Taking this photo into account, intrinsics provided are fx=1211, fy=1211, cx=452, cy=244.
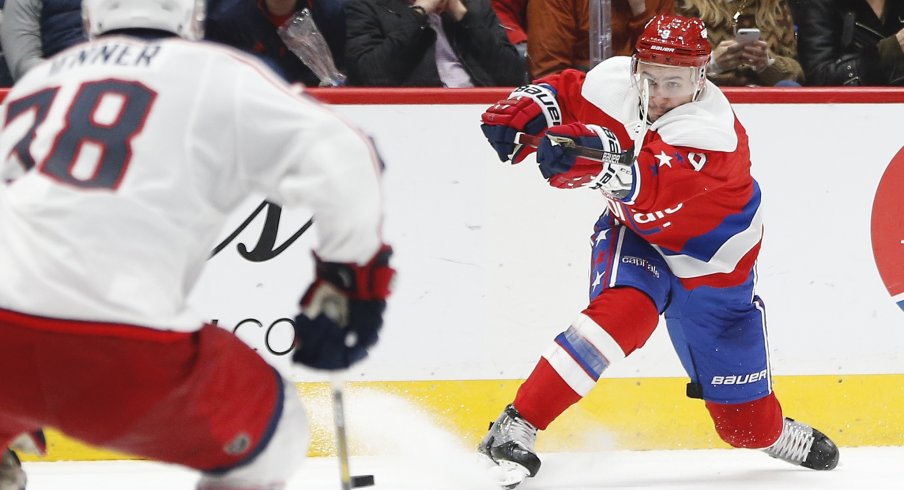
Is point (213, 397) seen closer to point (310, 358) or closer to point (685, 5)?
point (310, 358)

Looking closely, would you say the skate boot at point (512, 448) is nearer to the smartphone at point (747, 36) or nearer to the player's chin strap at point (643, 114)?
the player's chin strap at point (643, 114)

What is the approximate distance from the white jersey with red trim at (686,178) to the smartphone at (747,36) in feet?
2.29

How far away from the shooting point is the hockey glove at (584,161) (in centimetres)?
266

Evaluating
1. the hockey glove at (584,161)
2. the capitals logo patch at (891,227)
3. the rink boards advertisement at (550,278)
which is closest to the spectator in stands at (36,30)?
the rink boards advertisement at (550,278)

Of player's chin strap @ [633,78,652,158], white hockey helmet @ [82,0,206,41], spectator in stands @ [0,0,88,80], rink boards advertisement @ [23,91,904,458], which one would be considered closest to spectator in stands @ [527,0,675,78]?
rink boards advertisement @ [23,91,904,458]

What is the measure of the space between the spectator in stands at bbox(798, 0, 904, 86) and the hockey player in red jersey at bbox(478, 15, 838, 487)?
3.23 ft

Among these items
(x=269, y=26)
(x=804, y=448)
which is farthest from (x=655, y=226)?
(x=269, y=26)

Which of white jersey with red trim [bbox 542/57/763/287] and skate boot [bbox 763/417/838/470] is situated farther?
skate boot [bbox 763/417/838/470]

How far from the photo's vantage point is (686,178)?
281cm

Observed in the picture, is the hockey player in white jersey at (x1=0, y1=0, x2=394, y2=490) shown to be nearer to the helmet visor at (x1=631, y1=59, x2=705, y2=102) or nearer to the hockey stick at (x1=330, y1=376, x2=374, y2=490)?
the hockey stick at (x1=330, y1=376, x2=374, y2=490)

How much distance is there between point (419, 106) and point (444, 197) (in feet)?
0.87

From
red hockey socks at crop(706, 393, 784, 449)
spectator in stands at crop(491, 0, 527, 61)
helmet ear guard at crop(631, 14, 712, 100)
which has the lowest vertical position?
red hockey socks at crop(706, 393, 784, 449)

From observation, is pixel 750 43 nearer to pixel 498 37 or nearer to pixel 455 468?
pixel 498 37

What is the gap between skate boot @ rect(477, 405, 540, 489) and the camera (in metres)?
2.87
